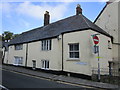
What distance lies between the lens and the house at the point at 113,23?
49.1 ft

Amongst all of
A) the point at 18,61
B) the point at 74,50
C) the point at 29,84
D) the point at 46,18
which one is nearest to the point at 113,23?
the point at 74,50

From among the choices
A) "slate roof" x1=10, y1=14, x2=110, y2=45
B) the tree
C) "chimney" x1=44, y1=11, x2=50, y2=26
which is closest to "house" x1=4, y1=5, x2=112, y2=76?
"slate roof" x1=10, y1=14, x2=110, y2=45

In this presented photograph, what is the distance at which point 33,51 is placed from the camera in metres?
16.4

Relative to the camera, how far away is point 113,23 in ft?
52.0

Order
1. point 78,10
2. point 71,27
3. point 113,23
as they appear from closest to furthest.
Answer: point 71,27 < point 113,23 < point 78,10

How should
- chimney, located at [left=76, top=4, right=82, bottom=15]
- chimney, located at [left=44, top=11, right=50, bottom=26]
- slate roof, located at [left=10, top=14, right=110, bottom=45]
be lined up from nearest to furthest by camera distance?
1. slate roof, located at [left=10, top=14, right=110, bottom=45]
2. chimney, located at [left=76, top=4, right=82, bottom=15]
3. chimney, located at [left=44, top=11, right=50, bottom=26]

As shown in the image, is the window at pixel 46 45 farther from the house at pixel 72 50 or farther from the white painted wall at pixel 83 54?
the white painted wall at pixel 83 54

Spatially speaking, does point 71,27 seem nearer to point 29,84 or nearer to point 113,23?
point 113,23

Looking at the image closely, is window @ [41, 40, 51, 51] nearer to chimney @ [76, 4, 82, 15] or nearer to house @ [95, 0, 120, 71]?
chimney @ [76, 4, 82, 15]

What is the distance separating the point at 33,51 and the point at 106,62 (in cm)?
1019

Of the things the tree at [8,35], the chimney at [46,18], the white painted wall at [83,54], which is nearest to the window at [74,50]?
the white painted wall at [83,54]

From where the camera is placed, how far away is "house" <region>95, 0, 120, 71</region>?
49.1 feet

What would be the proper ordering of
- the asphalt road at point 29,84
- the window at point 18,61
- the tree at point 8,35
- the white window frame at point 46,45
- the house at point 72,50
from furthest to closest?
the tree at point 8,35 < the window at point 18,61 < the white window frame at point 46,45 < the house at point 72,50 < the asphalt road at point 29,84

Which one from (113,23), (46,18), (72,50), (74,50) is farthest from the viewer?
(46,18)
